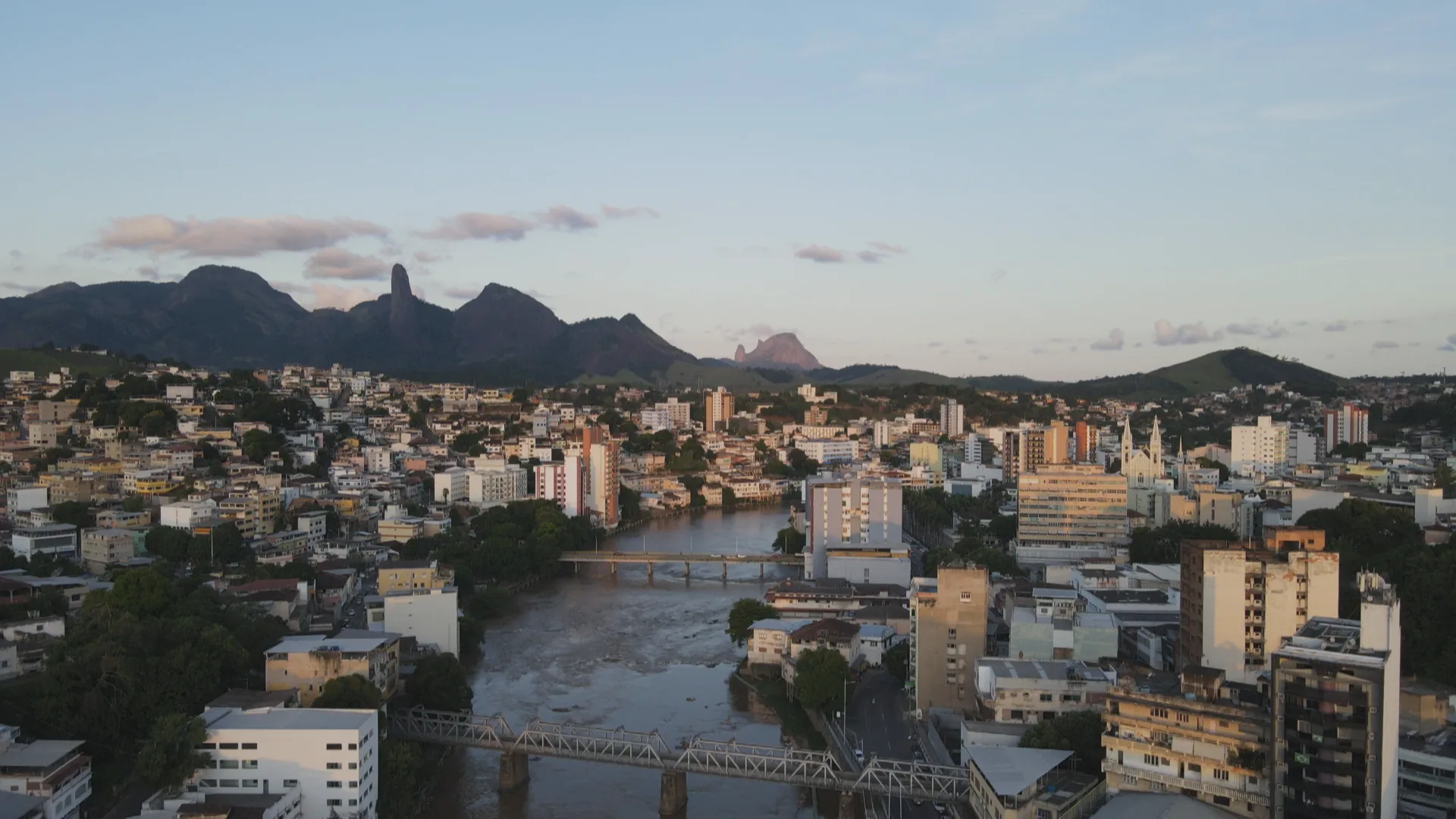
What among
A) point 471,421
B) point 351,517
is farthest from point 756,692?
point 471,421

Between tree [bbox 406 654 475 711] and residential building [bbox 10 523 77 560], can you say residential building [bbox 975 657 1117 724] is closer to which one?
tree [bbox 406 654 475 711]

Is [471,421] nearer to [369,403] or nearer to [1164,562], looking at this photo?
[369,403]

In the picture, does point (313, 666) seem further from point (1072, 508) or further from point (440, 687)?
point (1072, 508)

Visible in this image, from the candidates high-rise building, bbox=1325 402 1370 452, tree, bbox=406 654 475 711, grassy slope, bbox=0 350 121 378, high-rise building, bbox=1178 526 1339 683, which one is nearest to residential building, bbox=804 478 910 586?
high-rise building, bbox=1178 526 1339 683

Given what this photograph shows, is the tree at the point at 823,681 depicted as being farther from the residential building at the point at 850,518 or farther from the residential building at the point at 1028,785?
the residential building at the point at 850,518

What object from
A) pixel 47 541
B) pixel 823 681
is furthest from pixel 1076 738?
pixel 47 541

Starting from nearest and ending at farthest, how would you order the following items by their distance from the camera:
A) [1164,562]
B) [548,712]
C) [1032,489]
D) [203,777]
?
[203,777] → [548,712] → [1164,562] → [1032,489]
